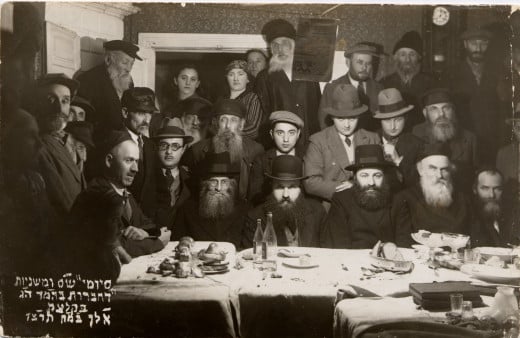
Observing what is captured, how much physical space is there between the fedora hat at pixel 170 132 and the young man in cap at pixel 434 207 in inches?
59.3

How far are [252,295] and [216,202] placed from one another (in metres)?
0.76

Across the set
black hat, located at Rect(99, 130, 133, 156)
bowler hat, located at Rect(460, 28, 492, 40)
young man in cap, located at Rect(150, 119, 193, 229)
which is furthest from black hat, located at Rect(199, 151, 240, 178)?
bowler hat, located at Rect(460, 28, 492, 40)

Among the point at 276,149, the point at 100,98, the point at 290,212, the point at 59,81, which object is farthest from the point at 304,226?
the point at 59,81

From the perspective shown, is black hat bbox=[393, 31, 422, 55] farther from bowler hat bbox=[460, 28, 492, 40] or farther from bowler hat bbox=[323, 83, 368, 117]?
bowler hat bbox=[323, 83, 368, 117]

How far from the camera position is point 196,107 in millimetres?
3900

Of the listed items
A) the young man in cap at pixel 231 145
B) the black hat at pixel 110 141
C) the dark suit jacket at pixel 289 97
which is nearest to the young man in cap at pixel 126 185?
the black hat at pixel 110 141

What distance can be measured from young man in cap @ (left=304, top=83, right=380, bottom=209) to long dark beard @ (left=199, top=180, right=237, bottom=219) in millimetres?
526

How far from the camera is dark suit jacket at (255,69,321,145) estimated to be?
153 inches

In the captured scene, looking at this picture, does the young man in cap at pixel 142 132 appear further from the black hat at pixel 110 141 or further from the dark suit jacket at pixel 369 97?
the dark suit jacket at pixel 369 97

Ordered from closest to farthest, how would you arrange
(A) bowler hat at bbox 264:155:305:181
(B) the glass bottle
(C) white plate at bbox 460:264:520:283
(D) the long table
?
1. (D) the long table
2. (C) white plate at bbox 460:264:520:283
3. (B) the glass bottle
4. (A) bowler hat at bbox 264:155:305:181

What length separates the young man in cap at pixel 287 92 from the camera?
3.88 m

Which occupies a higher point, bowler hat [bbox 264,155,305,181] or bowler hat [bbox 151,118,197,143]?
bowler hat [bbox 151,118,197,143]

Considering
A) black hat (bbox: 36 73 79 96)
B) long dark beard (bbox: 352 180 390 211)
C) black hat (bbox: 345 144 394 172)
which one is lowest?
long dark beard (bbox: 352 180 390 211)

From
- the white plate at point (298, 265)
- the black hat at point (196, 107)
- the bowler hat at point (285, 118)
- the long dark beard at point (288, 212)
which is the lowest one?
the white plate at point (298, 265)
